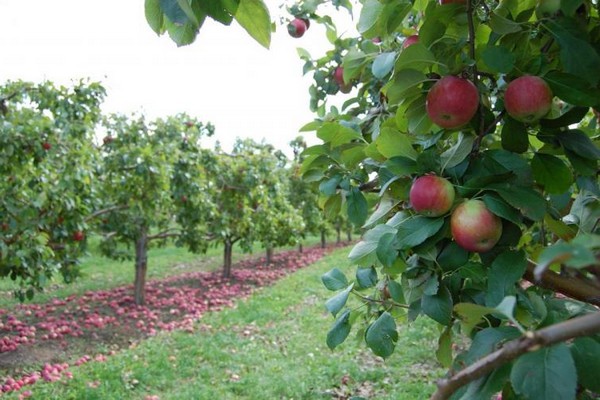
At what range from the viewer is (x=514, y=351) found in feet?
1.58

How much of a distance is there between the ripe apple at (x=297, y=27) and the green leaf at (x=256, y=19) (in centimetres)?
142

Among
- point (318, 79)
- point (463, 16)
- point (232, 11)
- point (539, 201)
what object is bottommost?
point (539, 201)

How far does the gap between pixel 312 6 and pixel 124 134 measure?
4999 millimetres

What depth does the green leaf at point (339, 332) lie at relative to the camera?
50.2 inches

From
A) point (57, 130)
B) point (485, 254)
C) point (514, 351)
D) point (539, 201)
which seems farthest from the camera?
point (57, 130)

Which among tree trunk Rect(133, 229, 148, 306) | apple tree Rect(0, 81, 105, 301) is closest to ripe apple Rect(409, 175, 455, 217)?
apple tree Rect(0, 81, 105, 301)

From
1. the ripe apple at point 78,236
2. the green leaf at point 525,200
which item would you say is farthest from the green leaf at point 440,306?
the ripe apple at point 78,236

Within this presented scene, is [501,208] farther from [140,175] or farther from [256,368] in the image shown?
[140,175]

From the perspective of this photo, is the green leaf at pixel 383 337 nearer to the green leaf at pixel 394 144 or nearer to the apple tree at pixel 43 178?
the green leaf at pixel 394 144

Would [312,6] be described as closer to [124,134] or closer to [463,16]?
[463,16]

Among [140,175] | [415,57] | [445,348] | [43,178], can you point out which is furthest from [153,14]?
[140,175]

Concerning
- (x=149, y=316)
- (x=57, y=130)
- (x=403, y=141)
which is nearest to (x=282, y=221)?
(x=149, y=316)

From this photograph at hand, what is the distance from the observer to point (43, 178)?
419 centimetres

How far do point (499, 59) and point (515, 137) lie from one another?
19 cm
